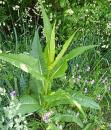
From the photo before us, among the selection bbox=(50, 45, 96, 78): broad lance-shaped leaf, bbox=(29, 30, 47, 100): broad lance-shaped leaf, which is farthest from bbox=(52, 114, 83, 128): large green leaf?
bbox=(50, 45, 96, 78): broad lance-shaped leaf

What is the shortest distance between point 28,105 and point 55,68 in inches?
14.5

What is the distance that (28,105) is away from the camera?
3.72m

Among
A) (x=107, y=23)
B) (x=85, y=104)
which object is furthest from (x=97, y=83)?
(x=107, y=23)

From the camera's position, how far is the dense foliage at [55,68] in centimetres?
362

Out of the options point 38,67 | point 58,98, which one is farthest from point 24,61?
point 58,98

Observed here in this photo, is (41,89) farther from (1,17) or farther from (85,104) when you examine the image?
(1,17)

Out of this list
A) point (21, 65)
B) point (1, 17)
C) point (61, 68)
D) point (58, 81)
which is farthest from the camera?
point (1, 17)

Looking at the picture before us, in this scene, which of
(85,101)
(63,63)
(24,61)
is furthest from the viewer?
(85,101)

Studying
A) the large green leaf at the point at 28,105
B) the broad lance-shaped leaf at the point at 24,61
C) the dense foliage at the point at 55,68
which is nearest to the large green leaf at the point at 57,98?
the dense foliage at the point at 55,68

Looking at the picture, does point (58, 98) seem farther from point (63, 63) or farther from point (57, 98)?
point (63, 63)

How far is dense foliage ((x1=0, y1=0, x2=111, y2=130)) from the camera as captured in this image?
3619 millimetres

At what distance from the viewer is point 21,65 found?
344cm

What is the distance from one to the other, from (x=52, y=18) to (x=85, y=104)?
1558 mm

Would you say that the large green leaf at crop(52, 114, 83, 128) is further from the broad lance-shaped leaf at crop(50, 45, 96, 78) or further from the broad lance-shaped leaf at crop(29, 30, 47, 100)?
the broad lance-shaped leaf at crop(50, 45, 96, 78)
